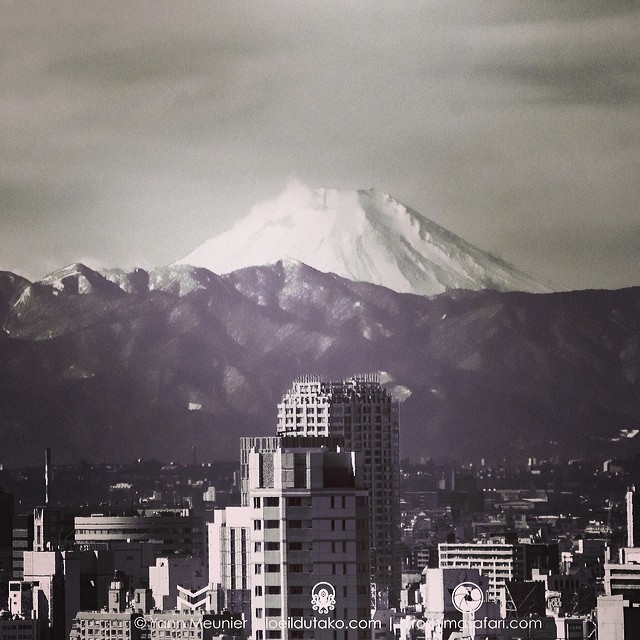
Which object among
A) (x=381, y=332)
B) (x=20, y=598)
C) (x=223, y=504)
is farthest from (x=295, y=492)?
(x=381, y=332)

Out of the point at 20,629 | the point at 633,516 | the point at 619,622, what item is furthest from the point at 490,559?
the point at 619,622

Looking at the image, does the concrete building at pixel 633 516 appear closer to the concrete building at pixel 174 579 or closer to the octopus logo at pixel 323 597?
the concrete building at pixel 174 579

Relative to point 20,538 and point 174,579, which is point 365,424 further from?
point 174,579

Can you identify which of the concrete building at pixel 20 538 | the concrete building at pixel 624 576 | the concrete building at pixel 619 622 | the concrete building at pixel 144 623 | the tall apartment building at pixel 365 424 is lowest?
the concrete building at pixel 619 622

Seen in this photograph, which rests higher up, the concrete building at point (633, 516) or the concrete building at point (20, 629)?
the concrete building at point (633, 516)

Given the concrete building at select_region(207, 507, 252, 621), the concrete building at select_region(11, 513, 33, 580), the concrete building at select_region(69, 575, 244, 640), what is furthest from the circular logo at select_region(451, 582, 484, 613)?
the concrete building at select_region(11, 513, 33, 580)

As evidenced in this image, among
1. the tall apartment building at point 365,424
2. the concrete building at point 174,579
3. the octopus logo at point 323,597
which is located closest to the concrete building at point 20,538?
the concrete building at point 174,579

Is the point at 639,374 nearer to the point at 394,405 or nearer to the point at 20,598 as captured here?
the point at 394,405
